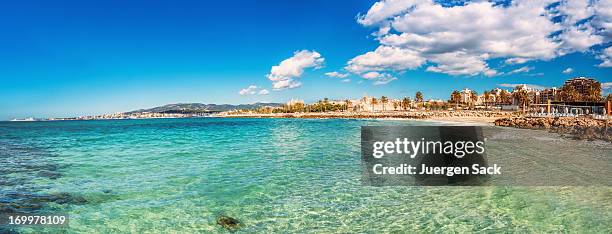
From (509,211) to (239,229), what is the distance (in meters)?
5.81

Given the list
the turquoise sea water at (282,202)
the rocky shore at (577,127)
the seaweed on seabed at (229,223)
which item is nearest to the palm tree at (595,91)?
the rocky shore at (577,127)

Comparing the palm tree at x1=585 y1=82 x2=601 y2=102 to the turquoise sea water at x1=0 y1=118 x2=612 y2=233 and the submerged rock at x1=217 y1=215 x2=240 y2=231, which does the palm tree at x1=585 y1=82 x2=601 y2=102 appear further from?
the submerged rock at x1=217 y1=215 x2=240 y2=231

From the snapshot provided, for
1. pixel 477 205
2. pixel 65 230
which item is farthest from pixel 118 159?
pixel 477 205

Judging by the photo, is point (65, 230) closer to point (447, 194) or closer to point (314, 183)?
point (314, 183)

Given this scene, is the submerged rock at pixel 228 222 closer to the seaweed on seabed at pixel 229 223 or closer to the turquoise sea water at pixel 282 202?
the seaweed on seabed at pixel 229 223

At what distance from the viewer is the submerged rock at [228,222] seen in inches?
286

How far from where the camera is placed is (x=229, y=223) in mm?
7516

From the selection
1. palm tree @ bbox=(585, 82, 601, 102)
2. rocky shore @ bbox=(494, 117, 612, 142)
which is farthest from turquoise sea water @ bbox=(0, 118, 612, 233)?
palm tree @ bbox=(585, 82, 601, 102)

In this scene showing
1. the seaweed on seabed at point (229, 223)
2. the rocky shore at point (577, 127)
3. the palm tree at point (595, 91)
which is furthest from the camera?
the palm tree at point (595, 91)

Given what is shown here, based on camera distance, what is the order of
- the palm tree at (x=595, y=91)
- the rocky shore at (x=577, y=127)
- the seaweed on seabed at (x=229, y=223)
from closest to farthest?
1. the seaweed on seabed at (x=229, y=223)
2. the rocky shore at (x=577, y=127)
3. the palm tree at (x=595, y=91)

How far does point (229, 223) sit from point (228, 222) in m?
0.09

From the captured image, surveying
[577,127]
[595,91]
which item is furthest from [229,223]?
[595,91]

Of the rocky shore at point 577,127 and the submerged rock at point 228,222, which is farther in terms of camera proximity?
the rocky shore at point 577,127

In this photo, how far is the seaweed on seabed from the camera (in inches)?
284
